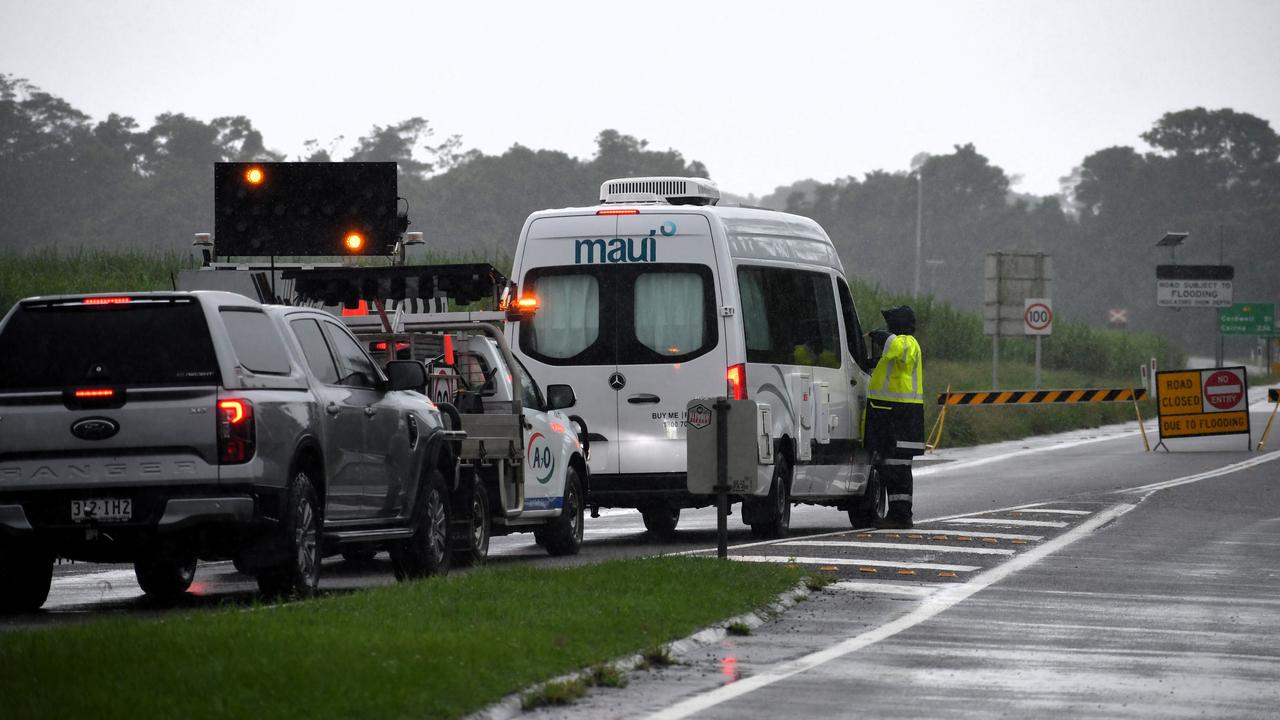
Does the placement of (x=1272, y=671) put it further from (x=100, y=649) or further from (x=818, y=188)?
(x=818, y=188)

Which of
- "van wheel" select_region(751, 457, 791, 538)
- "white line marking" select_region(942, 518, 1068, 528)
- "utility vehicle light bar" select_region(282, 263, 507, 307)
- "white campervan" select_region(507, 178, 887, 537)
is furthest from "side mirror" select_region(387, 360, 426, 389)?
"white line marking" select_region(942, 518, 1068, 528)

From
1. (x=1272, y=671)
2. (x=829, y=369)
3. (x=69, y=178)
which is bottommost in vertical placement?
(x=1272, y=671)

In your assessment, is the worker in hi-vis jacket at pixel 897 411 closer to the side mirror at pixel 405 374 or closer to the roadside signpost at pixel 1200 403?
the side mirror at pixel 405 374

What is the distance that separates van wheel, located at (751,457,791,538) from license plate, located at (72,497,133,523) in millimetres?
7506

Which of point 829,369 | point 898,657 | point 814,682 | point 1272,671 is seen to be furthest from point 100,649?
point 829,369

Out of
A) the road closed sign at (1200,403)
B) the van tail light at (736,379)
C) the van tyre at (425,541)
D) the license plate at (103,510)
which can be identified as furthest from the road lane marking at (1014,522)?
the road closed sign at (1200,403)

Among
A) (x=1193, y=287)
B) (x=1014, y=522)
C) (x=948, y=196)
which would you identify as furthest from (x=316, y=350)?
(x=948, y=196)

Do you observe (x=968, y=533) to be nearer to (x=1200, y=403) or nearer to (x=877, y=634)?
(x=877, y=634)

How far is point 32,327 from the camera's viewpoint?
39.9 ft

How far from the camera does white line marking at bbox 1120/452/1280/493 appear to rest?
2552 centimetres

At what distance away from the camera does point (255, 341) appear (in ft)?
40.8

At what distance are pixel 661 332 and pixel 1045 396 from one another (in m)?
16.8

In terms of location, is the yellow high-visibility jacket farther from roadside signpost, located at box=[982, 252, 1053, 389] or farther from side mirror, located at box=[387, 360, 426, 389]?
roadside signpost, located at box=[982, 252, 1053, 389]

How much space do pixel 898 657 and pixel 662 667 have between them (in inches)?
49.9
